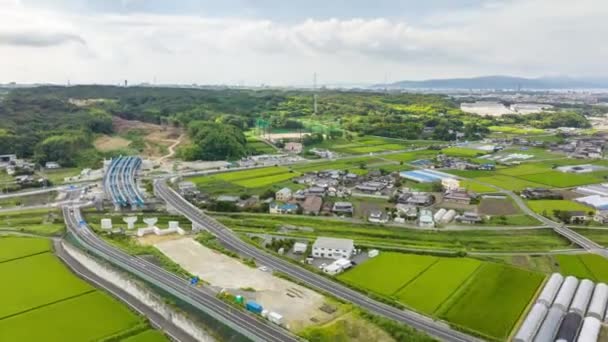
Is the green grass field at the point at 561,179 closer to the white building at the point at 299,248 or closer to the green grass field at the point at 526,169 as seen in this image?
the green grass field at the point at 526,169

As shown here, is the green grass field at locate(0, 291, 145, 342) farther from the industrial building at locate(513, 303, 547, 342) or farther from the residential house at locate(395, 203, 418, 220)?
the residential house at locate(395, 203, 418, 220)

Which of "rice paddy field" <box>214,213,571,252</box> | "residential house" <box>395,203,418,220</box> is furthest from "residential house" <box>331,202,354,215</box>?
"residential house" <box>395,203,418,220</box>

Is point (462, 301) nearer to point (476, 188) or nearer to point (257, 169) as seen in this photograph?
point (476, 188)

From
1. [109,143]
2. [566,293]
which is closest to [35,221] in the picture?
[566,293]

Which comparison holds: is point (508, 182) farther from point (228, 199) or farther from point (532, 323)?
point (532, 323)

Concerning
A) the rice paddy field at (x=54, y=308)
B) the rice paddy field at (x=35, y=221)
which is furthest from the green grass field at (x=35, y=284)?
the rice paddy field at (x=35, y=221)

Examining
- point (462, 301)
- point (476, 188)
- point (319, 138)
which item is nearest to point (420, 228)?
point (462, 301)
